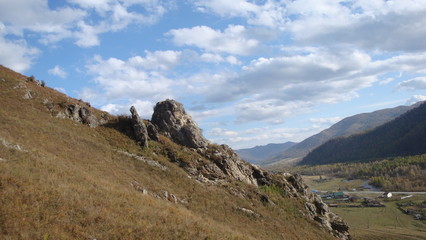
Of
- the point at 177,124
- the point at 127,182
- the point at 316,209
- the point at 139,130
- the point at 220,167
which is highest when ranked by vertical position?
the point at 177,124

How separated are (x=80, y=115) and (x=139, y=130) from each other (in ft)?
33.3

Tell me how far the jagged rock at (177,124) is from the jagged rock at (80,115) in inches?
462

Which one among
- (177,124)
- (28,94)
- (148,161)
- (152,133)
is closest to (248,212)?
(148,161)

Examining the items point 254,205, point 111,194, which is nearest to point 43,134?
point 111,194

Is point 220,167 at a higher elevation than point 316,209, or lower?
higher

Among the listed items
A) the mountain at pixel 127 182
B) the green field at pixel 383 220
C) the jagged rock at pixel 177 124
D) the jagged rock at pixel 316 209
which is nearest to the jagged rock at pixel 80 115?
the mountain at pixel 127 182

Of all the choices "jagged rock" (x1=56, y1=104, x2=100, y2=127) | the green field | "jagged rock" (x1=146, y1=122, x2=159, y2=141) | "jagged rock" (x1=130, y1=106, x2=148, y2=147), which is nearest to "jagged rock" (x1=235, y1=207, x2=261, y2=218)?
"jagged rock" (x1=130, y1=106, x2=148, y2=147)

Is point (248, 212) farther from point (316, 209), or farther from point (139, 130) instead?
point (139, 130)

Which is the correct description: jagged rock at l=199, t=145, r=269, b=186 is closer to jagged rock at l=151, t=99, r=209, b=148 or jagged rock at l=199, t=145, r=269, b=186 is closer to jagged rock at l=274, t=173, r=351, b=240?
jagged rock at l=151, t=99, r=209, b=148

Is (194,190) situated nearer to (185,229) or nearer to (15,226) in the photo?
(185,229)

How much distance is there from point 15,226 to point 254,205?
29923 mm

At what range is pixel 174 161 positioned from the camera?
41969 millimetres

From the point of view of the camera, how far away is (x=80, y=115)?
4506cm

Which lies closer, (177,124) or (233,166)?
(233,166)
